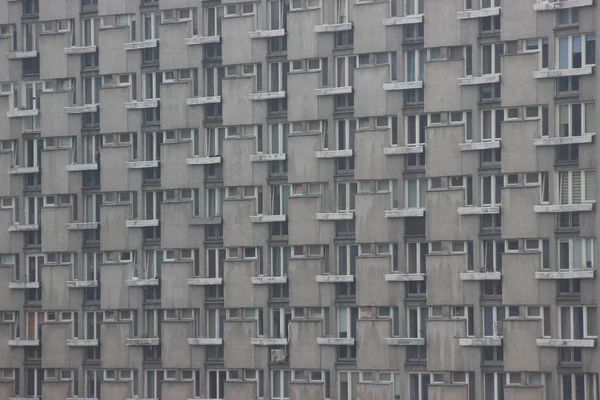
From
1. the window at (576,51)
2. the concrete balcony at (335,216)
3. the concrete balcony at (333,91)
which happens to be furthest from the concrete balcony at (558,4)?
the concrete balcony at (335,216)

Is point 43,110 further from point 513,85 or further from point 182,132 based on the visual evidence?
point 513,85

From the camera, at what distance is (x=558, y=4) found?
230 feet

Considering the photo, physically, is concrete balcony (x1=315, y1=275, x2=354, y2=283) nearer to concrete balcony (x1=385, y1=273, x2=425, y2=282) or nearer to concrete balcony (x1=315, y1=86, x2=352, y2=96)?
concrete balcony (x1=385, y1=273, x2=425, y2=282)

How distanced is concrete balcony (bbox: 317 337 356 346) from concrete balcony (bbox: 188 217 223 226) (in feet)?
23.0

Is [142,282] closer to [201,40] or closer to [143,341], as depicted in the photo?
[143,341]

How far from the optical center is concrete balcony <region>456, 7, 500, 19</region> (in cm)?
7131

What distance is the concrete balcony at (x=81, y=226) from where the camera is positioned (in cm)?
7912

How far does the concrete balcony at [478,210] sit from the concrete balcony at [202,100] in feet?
40.5

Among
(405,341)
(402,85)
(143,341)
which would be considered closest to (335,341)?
(405,341)

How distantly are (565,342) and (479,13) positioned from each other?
45.9ft

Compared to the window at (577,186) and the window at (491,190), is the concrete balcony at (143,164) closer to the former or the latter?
the window at (491,190)

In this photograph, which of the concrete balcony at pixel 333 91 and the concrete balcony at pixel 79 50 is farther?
the concrete balcony at pixel 79 50

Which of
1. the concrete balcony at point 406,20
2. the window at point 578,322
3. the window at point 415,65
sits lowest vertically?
the window at point 578,322

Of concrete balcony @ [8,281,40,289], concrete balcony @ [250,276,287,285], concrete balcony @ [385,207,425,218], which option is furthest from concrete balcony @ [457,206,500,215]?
concrete balcony @ [8,281,40,289]
